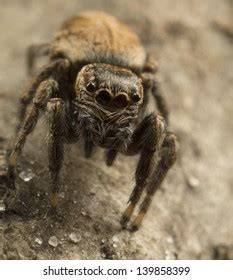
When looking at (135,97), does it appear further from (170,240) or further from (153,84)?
(170,240)

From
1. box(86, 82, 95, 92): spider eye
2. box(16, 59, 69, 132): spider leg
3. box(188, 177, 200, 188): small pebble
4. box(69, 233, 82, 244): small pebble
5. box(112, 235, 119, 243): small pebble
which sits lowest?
box(188, 177, 200, 188): small pebble

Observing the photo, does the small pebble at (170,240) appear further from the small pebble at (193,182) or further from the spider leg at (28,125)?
the spider leg at (28,125)

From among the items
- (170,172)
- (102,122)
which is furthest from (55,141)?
(170,172)

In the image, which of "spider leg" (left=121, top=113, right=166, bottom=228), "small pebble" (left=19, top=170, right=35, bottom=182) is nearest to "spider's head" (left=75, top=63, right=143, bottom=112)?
"spider leg" (left=121, top=113, right=166, bottom=228)

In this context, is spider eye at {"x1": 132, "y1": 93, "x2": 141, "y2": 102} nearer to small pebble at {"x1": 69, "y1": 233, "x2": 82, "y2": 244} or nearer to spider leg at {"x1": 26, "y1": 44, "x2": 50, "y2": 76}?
small pebble at {"x1": 69, "y1": 233, "x2": 82, "y2": 244}
